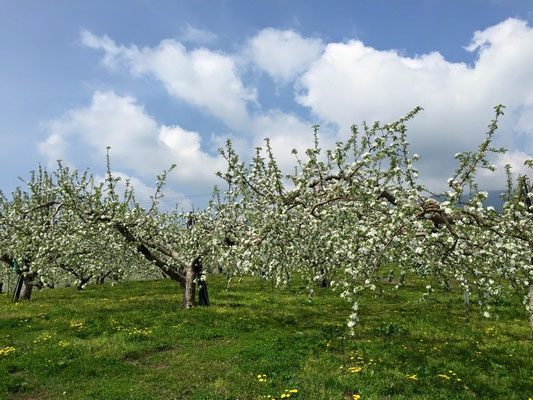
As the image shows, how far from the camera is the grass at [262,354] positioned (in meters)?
10.5

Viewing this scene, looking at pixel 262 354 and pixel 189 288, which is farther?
pixel 189 288

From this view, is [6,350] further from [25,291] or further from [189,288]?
[25,291]

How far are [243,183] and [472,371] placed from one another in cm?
949

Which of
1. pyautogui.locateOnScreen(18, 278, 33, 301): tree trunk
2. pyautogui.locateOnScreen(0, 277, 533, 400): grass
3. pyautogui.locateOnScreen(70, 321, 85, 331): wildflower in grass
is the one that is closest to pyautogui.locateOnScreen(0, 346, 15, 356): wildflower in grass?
pyautogui.locateOnScreen(0, 277, 533, 400): grass

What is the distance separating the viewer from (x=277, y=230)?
8914 millimetres

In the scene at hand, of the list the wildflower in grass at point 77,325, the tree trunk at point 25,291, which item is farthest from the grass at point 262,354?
the tree trunk at point 25,291

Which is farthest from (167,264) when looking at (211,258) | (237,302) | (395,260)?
(395,260)

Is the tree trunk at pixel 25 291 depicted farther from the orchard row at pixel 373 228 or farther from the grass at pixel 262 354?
the orchard row at pixel 373 228

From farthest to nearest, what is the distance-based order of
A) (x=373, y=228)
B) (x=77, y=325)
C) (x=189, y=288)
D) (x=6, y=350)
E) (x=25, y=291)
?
(x=25, y=291), (x=189, y=288), (x=77, y=325), (x=6, y=350), (x=373, y=228)

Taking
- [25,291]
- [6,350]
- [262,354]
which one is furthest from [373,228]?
[25,291]

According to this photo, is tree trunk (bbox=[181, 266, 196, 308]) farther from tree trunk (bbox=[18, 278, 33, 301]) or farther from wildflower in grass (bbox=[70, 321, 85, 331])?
tree trunk (bbox=[18, 278, 33, 301])

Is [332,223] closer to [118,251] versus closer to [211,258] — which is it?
[211,258]

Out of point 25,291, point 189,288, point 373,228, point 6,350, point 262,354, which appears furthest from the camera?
point 25,291

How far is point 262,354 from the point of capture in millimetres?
13242
